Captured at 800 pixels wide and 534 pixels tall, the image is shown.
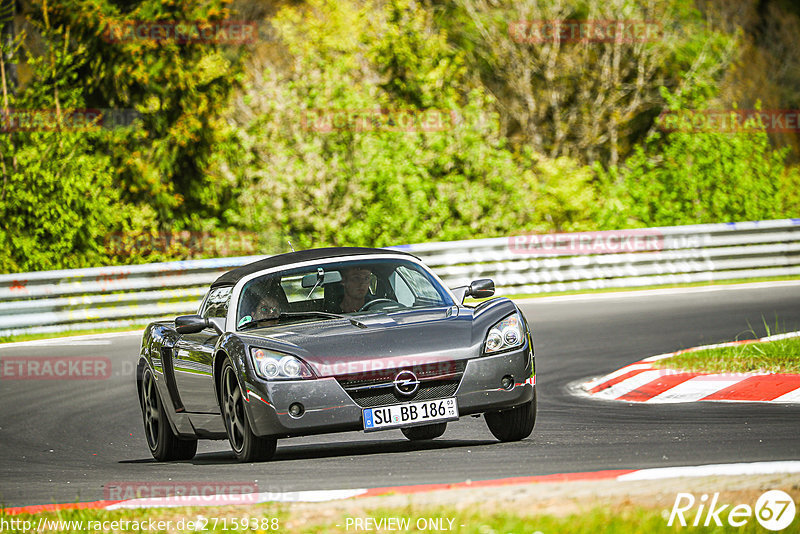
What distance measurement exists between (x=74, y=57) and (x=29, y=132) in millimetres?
3686

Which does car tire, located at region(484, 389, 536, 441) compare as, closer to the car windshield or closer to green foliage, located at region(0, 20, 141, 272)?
the car windshield

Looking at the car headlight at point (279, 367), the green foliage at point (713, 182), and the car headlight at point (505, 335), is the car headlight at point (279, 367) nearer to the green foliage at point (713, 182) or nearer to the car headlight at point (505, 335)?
the car headlight at point (505, 335)

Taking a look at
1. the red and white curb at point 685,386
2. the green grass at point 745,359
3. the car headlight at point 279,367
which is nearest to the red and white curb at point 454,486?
the car headlight at point 279,367

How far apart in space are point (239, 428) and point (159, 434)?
1.66m

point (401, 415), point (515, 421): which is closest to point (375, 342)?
point (401, 415)

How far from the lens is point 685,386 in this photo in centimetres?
1095

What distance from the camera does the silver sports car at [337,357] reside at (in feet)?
25.5

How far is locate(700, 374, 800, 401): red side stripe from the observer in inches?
397

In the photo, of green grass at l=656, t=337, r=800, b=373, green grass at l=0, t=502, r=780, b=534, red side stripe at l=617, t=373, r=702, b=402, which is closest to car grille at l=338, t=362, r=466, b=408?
green grass at l=0, t=502, r=780, b=534

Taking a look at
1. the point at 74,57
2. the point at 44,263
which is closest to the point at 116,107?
the point at 74,57

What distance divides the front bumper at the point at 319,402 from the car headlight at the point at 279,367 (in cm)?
5

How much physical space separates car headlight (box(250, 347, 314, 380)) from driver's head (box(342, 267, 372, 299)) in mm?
1271

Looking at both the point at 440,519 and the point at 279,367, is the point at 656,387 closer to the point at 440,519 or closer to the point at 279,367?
the point at 279,367

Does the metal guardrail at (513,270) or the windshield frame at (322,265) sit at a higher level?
the windshield frame at (322,265)
